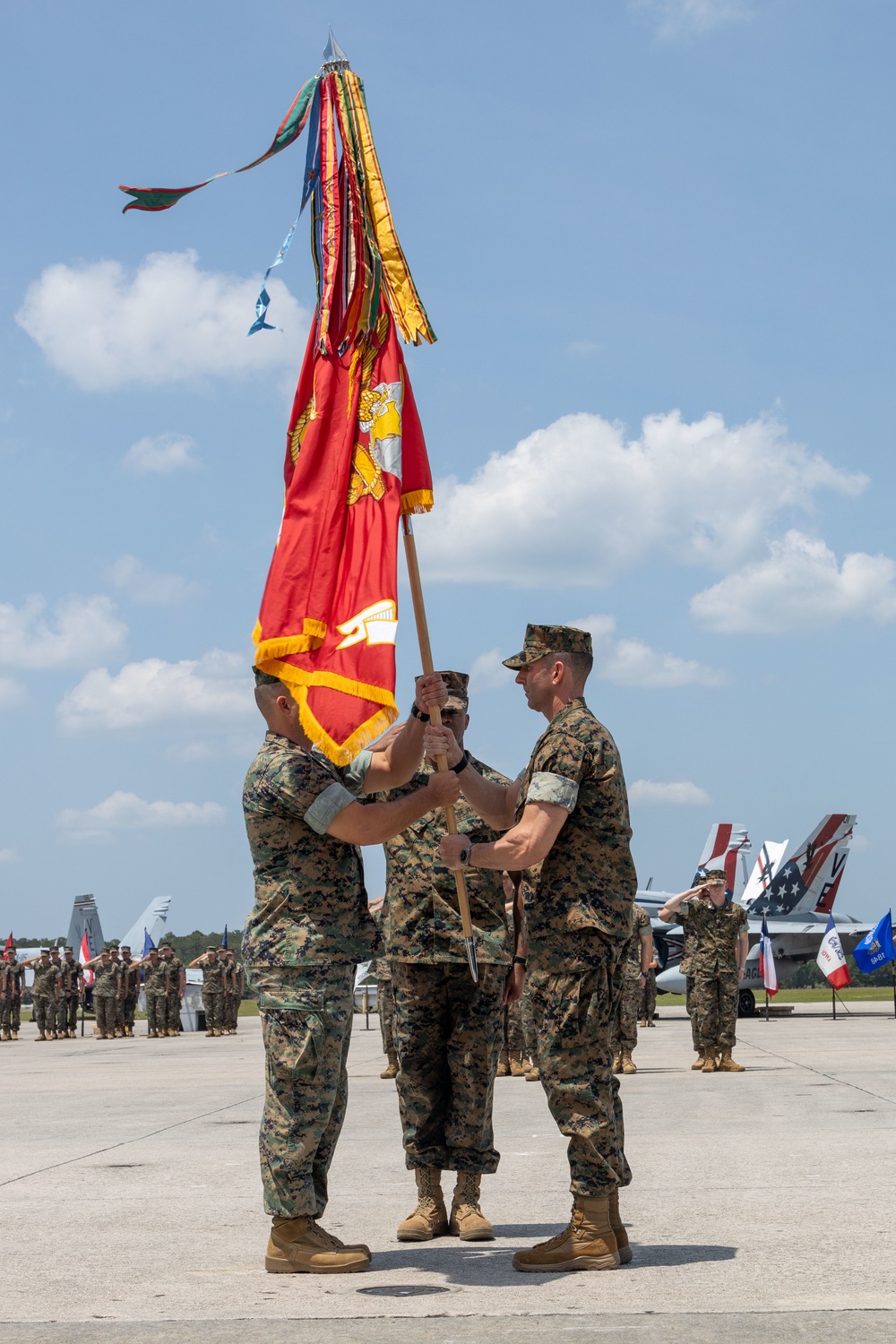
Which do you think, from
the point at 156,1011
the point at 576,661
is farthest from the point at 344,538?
the point at 156,1011

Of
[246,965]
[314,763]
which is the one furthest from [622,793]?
[246,965]

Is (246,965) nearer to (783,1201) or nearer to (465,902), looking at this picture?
(465,902)

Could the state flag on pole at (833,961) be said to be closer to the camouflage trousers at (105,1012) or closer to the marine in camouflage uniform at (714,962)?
the marine in camouflage uniform at (714,962)

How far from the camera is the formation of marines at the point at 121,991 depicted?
101 feet

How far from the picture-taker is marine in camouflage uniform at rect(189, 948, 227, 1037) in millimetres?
30656

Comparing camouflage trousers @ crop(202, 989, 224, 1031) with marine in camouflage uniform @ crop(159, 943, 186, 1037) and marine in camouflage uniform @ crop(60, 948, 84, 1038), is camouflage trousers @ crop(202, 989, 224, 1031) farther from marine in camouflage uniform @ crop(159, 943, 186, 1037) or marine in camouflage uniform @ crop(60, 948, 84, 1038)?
marine in camouflage uniform @ crop(60, 948, 84, 1038)

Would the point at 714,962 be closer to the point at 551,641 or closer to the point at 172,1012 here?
the point at 551,641

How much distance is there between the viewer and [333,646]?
555 cm

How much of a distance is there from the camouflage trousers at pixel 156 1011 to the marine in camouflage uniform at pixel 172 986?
60 mm

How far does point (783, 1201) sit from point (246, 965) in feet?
8.70

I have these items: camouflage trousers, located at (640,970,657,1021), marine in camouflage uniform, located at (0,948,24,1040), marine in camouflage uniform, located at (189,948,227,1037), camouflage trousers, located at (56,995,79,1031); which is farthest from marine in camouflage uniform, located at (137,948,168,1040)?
camouflage trousers, located at (640,970,657,1021)

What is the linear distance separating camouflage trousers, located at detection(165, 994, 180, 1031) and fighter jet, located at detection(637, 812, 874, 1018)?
1125cm

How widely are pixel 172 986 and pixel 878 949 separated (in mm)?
14896

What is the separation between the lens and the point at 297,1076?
512 cm
